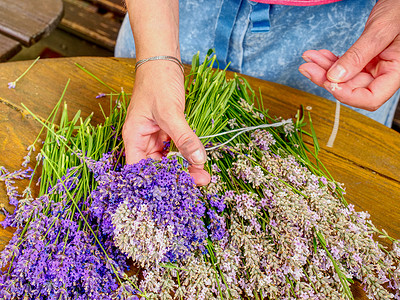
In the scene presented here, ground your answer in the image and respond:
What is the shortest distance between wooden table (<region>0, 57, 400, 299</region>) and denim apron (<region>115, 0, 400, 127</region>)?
20 cm

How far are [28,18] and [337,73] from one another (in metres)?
1.58

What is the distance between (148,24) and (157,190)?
60cm

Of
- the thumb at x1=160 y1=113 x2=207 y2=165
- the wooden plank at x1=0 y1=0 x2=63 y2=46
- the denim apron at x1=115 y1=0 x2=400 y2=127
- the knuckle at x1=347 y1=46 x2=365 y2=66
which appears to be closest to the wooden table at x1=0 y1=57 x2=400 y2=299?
the denim apron at x1=115 y1=0 x2=400 y2=127

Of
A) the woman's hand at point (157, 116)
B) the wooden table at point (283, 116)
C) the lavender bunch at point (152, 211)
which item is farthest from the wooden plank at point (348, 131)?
the lavender bunch at point (152, 211)

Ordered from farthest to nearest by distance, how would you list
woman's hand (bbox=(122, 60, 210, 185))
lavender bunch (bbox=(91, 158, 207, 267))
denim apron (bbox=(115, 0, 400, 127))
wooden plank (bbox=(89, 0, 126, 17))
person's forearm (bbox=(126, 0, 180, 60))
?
wooden plank (bbox=(89, 0, 126, 17)) → denim apron (bbox=(115, 0, 400, 127)) → person's forearm (bbox=(126, 0, 180, 60)) → woman's hand (bbox=(122, 60, 210, 185)) → lavender bunch (bbox=(91, 158, 207, 267))

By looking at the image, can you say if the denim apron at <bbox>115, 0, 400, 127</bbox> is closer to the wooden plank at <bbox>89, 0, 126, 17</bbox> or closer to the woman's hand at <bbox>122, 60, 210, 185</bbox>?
the woman's hand at <bbox>122, 60, 210, 185</bbox>

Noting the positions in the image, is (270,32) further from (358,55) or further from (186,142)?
(186,142)

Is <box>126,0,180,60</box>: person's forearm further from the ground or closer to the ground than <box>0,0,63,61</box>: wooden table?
further from the ground

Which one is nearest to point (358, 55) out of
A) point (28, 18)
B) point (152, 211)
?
point (152, 211)

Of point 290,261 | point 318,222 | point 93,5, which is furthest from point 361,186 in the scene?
point 93,5

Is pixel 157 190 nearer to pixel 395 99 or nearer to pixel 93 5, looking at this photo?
pixel 395 99

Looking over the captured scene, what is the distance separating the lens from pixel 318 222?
82 cm

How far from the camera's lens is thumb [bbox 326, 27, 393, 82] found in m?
0.89

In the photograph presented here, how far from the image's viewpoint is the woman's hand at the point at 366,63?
90cm
